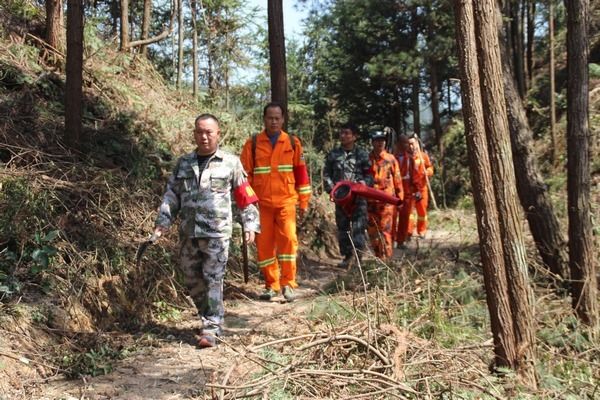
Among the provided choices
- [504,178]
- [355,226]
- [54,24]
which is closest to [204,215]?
[504,178]

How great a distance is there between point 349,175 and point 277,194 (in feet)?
6.49

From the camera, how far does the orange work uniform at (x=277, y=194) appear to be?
21.3 ft

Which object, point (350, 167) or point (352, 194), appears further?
point (350, 167)

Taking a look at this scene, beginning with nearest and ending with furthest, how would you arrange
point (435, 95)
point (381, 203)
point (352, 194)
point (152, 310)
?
point (152, 310) → point (352, 194) → point (381, 203) → point (435, 95)

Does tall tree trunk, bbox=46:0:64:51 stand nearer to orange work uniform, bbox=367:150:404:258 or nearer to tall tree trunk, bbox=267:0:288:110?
tall tree trunk, bbox=267:0:288:110

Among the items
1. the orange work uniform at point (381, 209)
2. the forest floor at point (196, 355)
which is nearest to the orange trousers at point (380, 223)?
the orange work uniform at point (381, 209)

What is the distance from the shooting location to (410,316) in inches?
209

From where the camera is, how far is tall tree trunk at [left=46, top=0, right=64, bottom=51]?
8414mm

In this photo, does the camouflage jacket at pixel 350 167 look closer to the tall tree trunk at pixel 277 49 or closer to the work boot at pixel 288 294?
the tall tree trunk at pixel 277 49

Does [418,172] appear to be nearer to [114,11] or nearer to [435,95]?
[114,11]

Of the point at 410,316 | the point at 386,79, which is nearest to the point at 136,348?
the point at 410,316

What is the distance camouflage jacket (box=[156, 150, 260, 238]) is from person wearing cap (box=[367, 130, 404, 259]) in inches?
132

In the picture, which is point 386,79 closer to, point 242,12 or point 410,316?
point 242,12

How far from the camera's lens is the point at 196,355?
15.6 feet
